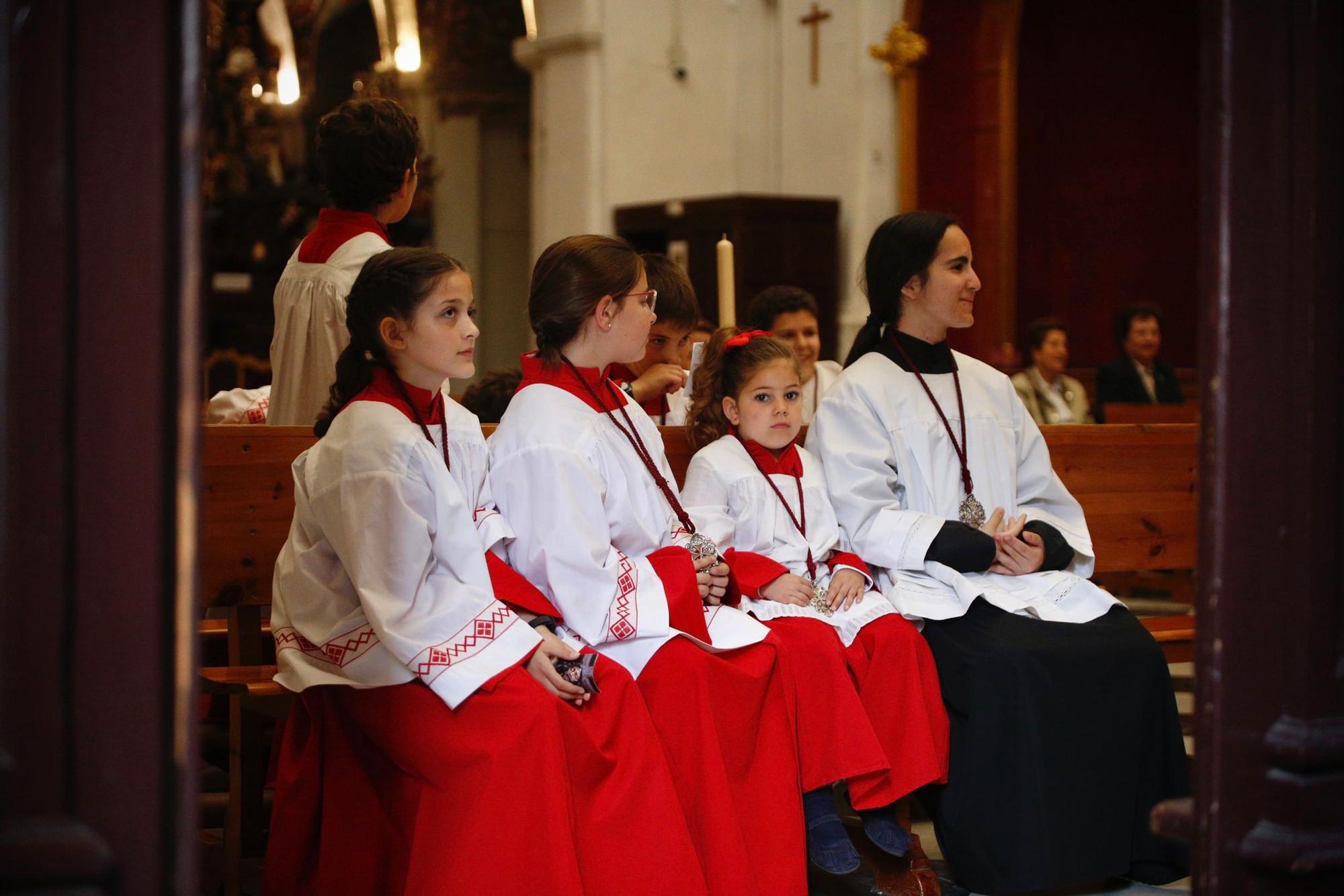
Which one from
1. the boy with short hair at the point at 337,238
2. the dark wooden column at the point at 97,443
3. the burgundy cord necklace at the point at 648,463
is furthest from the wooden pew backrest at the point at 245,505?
the dark wooden column at the point at 97,443

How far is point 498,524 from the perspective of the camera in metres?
3.03

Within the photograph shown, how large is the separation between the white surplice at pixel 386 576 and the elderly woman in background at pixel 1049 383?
5003 millimetres

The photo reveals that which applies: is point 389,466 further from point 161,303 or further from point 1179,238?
point 1179,238

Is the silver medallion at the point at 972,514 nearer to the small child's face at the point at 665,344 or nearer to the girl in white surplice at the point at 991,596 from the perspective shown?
the girl in white surplice at the point at 991,596

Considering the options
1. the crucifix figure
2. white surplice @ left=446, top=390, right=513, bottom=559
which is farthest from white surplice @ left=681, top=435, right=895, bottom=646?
the crucifix figure

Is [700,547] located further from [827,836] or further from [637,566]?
[827,836]

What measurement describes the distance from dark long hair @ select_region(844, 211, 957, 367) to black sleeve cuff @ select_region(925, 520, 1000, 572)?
61 cm

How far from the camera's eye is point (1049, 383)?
7.58m

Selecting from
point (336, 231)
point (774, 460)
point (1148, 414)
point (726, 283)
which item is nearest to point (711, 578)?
point (774, 460)

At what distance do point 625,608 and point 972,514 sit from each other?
105 cm

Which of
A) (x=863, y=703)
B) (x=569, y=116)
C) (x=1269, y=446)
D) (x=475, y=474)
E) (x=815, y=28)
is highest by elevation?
(x=815, y=28)

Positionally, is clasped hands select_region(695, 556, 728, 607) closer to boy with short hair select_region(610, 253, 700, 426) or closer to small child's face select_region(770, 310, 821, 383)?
boy with short hair select_region(610, 253, 700, 426)

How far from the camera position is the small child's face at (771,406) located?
3.58m

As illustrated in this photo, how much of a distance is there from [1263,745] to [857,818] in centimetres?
229
